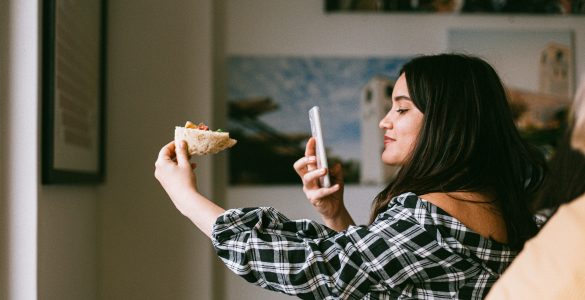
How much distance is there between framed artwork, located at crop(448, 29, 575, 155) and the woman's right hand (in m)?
1.47

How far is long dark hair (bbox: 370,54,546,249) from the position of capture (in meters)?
1.32

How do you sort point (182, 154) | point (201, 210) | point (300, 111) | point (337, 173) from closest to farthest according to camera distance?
point (201, 210) → point (182, 154) → point (337, 173) → point (300, 111)

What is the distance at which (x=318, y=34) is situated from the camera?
9.45ft

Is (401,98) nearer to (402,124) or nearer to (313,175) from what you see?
(402,124)

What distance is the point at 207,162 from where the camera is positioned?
2617mm

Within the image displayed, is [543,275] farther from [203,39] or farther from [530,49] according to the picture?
[530,49]

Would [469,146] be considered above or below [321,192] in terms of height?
above

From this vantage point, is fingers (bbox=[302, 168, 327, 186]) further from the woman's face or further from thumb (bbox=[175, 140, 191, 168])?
thumb (bbox=[175, 140, 191, 168])

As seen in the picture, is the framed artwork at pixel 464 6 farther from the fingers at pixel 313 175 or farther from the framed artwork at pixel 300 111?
the fingers at pixel 313 175

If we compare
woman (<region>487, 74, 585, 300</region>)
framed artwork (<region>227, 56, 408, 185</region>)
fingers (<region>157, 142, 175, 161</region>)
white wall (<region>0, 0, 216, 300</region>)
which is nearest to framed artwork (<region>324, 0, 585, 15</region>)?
framed artwork (<region>227, 56, 408, 185</region>)

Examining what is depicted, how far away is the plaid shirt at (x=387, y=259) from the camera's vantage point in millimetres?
1202

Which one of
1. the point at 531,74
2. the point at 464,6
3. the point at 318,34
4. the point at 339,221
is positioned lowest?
the point at 339,221

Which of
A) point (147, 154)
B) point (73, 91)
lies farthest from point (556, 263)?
point (147, 154)

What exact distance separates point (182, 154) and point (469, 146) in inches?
22.6
